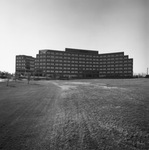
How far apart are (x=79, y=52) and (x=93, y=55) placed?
591 inches

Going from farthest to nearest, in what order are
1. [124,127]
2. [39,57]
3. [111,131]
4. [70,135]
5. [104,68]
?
[104,68] < [39,57] < [124,127] < [111,131] < [70,135]

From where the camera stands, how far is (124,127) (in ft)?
8.99

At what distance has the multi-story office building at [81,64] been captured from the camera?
261 feet

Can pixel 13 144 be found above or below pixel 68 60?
below

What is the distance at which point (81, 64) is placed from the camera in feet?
287

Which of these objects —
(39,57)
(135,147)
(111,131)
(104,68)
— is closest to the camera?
(135,147)

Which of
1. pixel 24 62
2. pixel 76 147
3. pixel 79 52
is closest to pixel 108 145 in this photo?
pixel 76 147

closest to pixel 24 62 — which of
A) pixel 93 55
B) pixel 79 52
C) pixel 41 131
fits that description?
pixel 79 52

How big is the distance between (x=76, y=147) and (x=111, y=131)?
1191 mm

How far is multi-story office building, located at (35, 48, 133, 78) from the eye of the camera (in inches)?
3137

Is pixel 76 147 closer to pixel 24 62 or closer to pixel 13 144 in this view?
pixel 13 144

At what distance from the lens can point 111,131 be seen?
254 cm

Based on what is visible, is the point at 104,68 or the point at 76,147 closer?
the point at 76,147

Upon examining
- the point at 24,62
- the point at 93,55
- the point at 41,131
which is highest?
the point at 93,55
